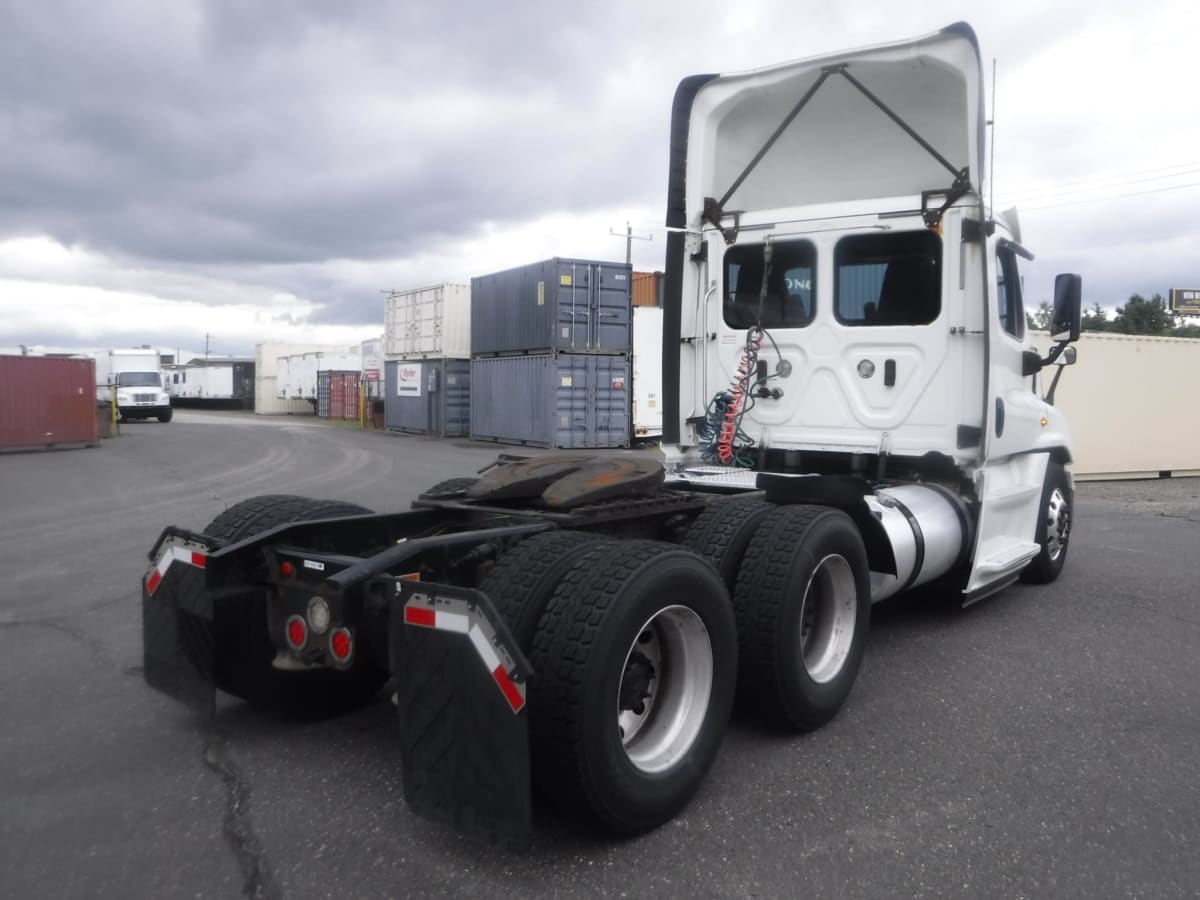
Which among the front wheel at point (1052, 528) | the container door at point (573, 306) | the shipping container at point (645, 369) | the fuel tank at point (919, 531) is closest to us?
the fuel tank at point (919, 531)

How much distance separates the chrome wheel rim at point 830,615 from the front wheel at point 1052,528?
302 cm

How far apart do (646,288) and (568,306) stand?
19.4 feet

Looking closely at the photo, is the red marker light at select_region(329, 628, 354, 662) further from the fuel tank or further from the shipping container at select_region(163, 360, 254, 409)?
the shipping container at select_region(163, 360, 254, 409)

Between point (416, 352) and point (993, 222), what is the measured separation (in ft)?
79.1

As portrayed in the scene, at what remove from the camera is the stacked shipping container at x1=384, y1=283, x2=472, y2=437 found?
26.6m

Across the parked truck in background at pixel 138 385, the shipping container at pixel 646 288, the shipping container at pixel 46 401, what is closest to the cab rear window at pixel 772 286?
the shipping container at pixel 646 288

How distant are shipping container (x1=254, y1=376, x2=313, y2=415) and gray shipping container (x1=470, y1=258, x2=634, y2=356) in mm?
30585

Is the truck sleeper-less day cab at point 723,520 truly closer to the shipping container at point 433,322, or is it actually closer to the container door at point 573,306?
the container door at point 573,306

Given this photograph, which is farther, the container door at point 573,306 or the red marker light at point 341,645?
the container door at point 573,306

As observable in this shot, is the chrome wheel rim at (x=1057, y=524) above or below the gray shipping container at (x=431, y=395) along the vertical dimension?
below

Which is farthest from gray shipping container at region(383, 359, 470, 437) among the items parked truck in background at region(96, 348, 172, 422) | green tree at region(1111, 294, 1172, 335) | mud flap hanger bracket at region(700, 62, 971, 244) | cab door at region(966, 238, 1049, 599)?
green tree at region(1111, 294, 1172, 335)

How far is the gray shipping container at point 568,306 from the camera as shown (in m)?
20.9

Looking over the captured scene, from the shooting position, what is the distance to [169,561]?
3689mm

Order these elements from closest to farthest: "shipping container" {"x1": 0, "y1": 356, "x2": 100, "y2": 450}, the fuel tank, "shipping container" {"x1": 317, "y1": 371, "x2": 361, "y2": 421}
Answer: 1. the fuel tank
2. "shipping container" {"x1": 0, "y1": 356, "x2": 100, "y2": 450}
3. "shipping container" {"x1": 317, "y1": 371, "x2": 361, "y2": 421}
